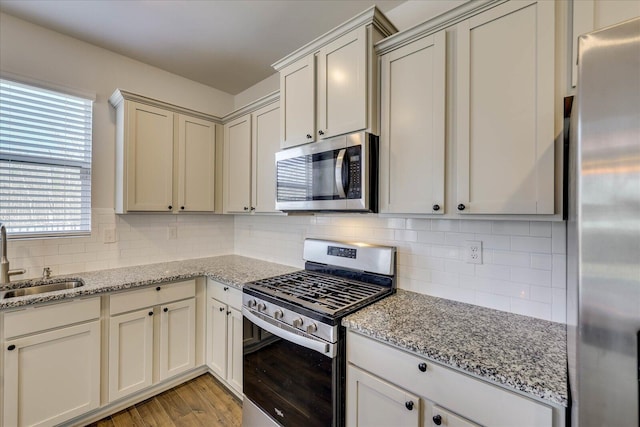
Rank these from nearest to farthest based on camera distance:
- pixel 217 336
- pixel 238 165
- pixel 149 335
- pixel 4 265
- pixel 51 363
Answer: pixel 51 363
pixel 4 265
pixel 149 335
pixel 217 336
pixel 238 165

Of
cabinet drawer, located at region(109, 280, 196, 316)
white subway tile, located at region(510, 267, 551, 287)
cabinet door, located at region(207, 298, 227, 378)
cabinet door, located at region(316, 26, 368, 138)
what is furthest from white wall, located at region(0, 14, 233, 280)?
white subway tile, located at region(510, 267, 551, 287)

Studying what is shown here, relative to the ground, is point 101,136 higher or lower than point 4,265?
higher

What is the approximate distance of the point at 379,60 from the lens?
1.63 m

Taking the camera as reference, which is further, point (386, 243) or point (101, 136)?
point (101, 136)

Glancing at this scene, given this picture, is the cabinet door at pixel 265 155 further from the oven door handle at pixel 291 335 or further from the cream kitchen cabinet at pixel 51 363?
the cream kitchen cabinet at pixel 51 363

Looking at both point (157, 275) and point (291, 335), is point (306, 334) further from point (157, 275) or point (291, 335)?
point (157, 275)

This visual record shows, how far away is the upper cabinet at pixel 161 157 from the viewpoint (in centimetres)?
234

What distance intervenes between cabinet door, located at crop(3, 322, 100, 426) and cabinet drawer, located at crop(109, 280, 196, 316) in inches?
7.1

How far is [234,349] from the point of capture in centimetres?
211

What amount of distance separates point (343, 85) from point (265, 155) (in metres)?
1.00

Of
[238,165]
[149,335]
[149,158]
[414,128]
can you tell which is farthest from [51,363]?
[414,128]

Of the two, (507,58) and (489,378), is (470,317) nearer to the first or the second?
(489,378)

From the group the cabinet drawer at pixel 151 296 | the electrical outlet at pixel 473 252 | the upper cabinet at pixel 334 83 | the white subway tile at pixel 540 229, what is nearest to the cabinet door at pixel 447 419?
the electrical outlet at pixel 473 252

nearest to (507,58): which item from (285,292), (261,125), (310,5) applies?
(310,5)
